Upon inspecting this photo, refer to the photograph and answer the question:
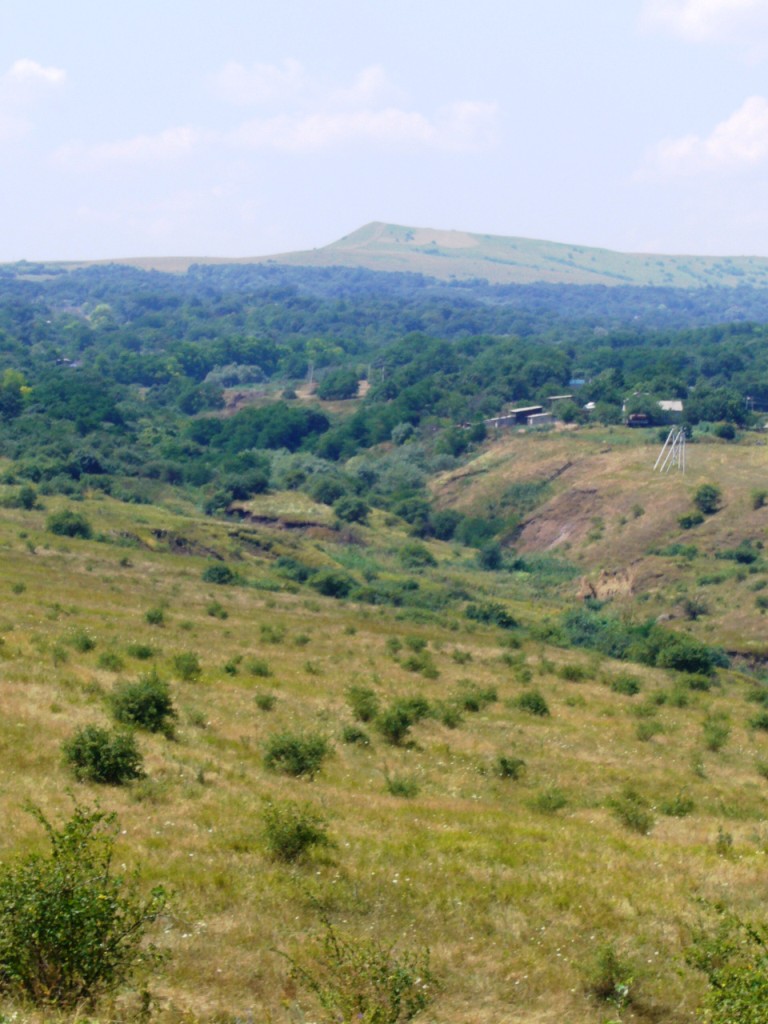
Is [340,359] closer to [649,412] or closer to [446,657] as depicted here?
[649,412]

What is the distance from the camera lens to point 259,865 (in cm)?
1386

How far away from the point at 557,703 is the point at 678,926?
18565mm

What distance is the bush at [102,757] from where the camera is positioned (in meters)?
16.0

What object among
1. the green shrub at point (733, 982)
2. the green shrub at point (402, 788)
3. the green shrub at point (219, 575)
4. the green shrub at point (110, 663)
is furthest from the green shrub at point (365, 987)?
the green shrub at point (219, 575)

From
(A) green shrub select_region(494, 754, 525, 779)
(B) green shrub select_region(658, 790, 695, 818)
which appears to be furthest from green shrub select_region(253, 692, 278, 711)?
(B) green shrub select_region(658, 790, 695, 818)

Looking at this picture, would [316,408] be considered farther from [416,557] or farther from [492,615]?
[492,615]

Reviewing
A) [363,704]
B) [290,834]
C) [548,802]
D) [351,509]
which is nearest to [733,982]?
[290,834]

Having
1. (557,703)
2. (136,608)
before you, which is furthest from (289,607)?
(557,703)

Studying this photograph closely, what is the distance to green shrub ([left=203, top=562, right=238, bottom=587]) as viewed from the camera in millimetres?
52125

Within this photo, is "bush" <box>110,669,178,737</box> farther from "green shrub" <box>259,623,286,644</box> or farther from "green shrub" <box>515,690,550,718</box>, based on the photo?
"green shrub" <box>259,623,286,644</box>

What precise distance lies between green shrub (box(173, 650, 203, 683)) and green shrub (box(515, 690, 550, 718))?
27.2 feet

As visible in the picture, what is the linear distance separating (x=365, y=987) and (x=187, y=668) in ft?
59.4

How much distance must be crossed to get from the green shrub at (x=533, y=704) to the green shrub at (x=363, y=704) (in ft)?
15.5

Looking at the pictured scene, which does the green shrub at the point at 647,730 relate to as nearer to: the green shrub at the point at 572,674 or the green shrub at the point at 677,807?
the green shrub at the point at 677,807
